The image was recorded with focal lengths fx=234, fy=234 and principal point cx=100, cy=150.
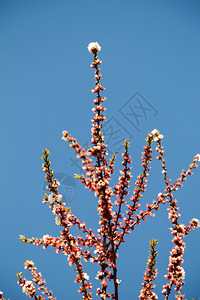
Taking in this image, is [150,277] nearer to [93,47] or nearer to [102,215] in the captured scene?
[102,215]

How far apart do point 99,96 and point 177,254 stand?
99.5 inches

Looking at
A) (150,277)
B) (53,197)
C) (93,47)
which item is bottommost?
(150,277)

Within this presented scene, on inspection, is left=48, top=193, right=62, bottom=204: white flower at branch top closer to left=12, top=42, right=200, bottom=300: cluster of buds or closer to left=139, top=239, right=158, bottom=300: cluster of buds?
left=12, top=42, right=200, bottom=300: cluster of buds

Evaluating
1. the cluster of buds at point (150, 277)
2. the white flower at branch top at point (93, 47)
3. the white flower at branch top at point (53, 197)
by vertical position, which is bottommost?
the cluster of buds at point (150, 277)

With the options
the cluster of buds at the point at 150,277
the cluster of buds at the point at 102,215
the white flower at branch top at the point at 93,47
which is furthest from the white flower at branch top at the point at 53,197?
the white flower at branch top at the point at 93,47

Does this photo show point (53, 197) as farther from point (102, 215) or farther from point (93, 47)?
Result: point (93, 47)

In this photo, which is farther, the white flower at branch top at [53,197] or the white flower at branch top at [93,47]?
the white flower at branch top at [93,47]

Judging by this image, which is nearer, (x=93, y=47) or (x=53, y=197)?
(x=53, y=197)

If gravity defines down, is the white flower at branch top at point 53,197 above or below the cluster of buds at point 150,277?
above

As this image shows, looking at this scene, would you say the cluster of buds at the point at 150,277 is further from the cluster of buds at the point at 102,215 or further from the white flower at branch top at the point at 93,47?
the white flower at branch top at the point at 93,47

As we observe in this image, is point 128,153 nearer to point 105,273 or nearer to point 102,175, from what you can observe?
point 102,175

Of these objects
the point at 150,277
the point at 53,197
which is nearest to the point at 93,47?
the point at 53,197

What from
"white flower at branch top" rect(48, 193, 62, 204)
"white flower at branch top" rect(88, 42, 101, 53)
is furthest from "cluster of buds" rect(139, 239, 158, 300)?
"white flower at branch top" rect(88, 42, 101, 53)

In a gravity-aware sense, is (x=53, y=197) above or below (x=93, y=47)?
below
